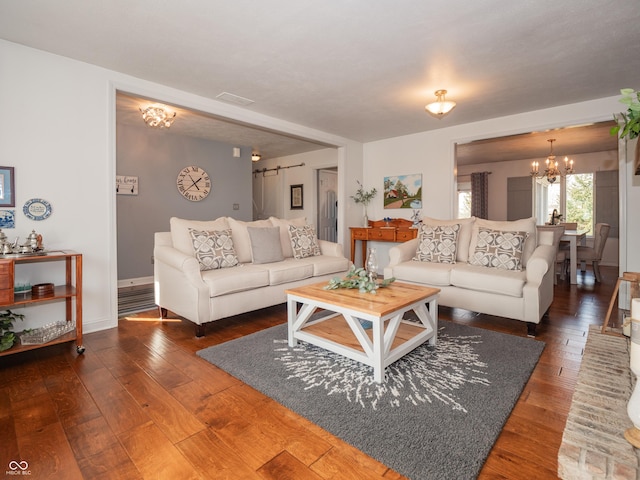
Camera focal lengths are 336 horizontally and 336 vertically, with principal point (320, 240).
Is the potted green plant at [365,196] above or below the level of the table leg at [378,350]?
above

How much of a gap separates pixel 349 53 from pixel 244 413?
2.64 m

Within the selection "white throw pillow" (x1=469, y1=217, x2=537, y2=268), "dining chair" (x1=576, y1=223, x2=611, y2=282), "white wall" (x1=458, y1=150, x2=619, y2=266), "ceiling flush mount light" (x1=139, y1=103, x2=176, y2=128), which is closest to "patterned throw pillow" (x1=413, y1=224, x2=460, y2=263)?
"white throw pillow" (x1=469, y1=217, x2=537, y2=268)

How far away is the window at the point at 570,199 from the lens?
7164 mm

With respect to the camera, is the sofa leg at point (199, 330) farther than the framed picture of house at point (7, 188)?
Yes

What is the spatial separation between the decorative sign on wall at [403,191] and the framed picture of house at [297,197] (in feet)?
6.65

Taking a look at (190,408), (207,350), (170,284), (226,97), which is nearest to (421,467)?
(190,408)

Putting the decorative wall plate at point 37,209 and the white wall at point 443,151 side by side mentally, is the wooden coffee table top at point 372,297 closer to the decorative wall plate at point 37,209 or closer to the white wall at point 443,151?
the decorative wall plate at point 37,209

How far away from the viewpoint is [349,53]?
2.69 m

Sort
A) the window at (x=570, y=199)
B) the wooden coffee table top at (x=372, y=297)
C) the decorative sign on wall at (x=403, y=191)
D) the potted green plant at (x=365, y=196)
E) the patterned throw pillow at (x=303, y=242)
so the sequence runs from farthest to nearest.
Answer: the window at (x=570, y=199)
the potted green plant at (x=365, y=196)
the decorative sign on wall at (x=403, y=191)
the patterned throw pillow at (x=303, y=242)
the wooden coffee table top at (x=372, y=297)

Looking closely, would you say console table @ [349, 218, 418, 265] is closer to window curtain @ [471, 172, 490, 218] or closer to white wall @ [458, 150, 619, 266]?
window curtain @ [471, 172, 490, 218]

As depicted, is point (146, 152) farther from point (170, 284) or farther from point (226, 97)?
point (170, 284)

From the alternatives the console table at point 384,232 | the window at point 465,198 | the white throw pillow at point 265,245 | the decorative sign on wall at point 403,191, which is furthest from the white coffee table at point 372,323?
the window at point 465,198

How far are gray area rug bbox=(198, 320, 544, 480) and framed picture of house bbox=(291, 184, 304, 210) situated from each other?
4.66 meters

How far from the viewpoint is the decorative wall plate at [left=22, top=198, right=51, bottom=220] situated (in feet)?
8.54
